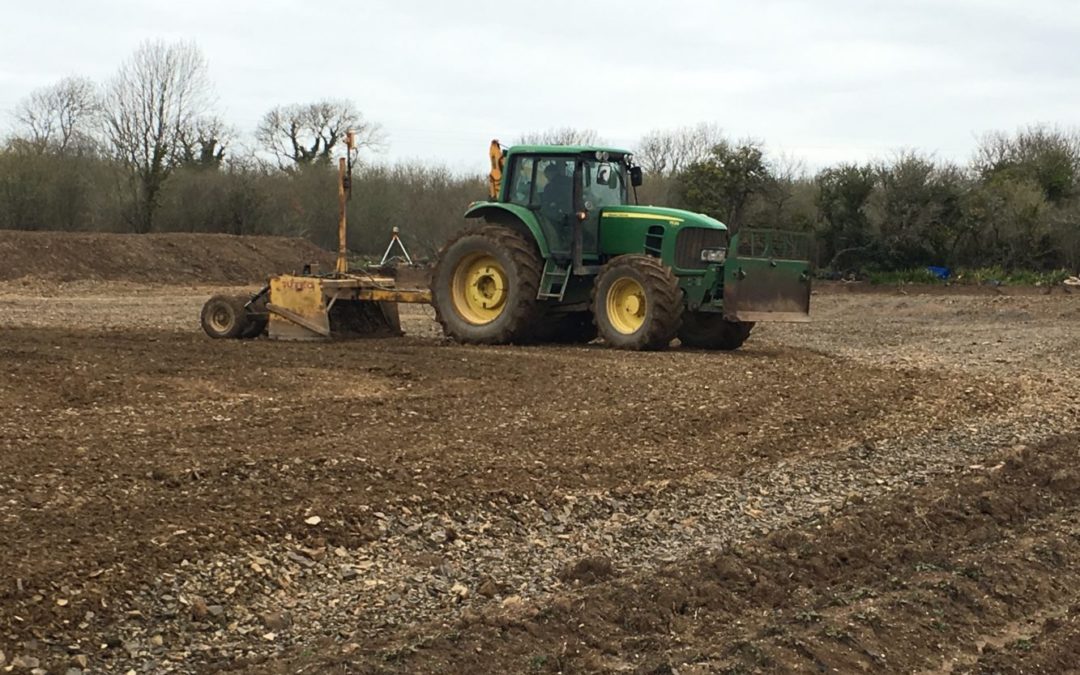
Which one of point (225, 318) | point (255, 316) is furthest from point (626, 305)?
point (225, 318)

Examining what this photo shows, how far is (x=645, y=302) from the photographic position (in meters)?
14.0

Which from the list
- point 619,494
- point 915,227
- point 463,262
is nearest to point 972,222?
point 915,227

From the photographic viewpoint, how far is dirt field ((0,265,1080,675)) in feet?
16.4

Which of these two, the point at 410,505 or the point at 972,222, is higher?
the point at 972,222

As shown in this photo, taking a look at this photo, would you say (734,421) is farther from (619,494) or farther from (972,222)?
(972,222)

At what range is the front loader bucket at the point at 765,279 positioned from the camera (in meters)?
14.0

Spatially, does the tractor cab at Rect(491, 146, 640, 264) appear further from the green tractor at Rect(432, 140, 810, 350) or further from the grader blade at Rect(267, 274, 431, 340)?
the grader blade at Rect(267, 274, 431, 340)

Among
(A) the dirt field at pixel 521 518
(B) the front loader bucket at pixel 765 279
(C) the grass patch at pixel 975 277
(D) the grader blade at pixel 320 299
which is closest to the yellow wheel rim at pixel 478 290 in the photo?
(D) the grader blade at pixel 320 299

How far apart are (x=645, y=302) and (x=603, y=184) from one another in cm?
171

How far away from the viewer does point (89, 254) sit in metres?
30.0

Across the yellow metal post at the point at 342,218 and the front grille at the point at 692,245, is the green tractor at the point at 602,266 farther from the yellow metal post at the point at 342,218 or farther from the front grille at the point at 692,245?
the yellow metal post at the point at 342,218

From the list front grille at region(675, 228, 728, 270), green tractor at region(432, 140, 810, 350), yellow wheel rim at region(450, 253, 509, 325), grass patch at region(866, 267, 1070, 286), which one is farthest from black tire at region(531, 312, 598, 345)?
grass patch at region(866, 267, 1070, 286)

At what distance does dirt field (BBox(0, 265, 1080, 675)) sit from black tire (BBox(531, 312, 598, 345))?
126 inches

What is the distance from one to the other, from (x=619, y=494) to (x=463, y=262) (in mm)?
8188
